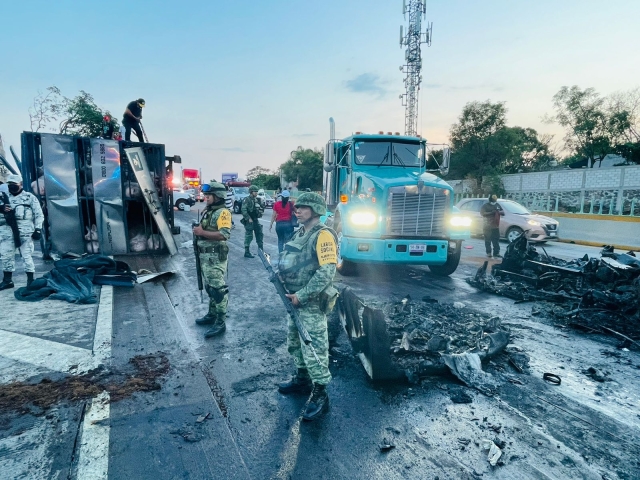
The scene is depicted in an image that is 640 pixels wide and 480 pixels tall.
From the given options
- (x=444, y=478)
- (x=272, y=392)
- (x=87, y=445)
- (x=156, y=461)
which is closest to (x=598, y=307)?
(x=444, y=478)

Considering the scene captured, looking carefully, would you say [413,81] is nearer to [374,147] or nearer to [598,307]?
[374,147]

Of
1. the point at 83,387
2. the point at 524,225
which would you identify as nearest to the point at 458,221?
the point at 83,387

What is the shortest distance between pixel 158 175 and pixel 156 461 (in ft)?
28.6

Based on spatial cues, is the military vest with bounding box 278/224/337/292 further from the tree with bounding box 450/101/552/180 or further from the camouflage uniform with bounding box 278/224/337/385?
the tree with bounding box 450/101/552/180

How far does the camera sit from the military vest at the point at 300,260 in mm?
2949

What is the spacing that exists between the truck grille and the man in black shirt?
24.8 ft

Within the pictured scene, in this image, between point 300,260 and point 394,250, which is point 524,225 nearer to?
point 394,250

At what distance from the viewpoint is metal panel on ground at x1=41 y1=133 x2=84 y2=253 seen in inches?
337

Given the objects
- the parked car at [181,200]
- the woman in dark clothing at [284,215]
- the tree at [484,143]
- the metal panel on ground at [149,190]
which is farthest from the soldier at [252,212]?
the tree at [484,143]

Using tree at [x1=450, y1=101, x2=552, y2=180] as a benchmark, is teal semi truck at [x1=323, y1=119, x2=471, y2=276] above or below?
below

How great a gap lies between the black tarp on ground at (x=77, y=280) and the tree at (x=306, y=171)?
55.8 metres

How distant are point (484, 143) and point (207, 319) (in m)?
33.1

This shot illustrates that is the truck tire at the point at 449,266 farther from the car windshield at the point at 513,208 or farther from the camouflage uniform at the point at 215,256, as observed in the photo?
the car windshield at the point at 513,208

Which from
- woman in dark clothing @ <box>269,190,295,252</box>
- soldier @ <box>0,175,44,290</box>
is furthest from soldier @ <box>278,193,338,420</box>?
woman in dark clothing @ <box>269,190,295,252</box>
